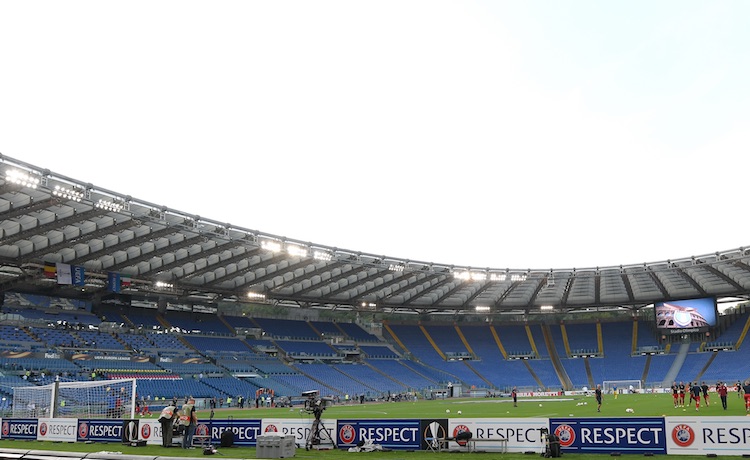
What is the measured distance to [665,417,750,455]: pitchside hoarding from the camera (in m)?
16.6

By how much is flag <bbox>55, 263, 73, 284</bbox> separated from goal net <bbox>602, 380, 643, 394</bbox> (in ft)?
182

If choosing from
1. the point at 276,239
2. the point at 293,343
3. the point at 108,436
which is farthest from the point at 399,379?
the point at 108,436

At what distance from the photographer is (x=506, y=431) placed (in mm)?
19375

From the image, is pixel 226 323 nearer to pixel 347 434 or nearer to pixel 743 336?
pixel 347 434

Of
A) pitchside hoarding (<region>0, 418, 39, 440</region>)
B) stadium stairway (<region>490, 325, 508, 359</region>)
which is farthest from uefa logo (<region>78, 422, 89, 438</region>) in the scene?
stadium stairway (<region>490, 325, 508, 359</region>)

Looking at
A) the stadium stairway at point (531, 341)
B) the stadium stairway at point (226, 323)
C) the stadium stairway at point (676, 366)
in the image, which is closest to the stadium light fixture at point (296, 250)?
the stadium stairway at point (226, 323)

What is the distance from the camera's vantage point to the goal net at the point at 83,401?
33.3m

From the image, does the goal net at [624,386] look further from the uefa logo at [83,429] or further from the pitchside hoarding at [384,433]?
the uefa logo at [83,429]

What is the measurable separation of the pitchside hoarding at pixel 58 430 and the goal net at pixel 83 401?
602cm

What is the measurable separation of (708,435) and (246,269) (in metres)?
46.4

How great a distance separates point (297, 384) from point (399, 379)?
47.1 ft

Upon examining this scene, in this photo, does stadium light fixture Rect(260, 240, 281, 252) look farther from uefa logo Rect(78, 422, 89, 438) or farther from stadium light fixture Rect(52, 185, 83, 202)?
uefa logo Rect(78, 422, 89, 438)

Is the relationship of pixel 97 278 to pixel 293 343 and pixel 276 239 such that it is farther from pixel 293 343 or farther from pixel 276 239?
pixel 293 343

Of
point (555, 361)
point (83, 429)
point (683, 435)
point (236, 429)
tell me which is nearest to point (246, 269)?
point (83, 429)
